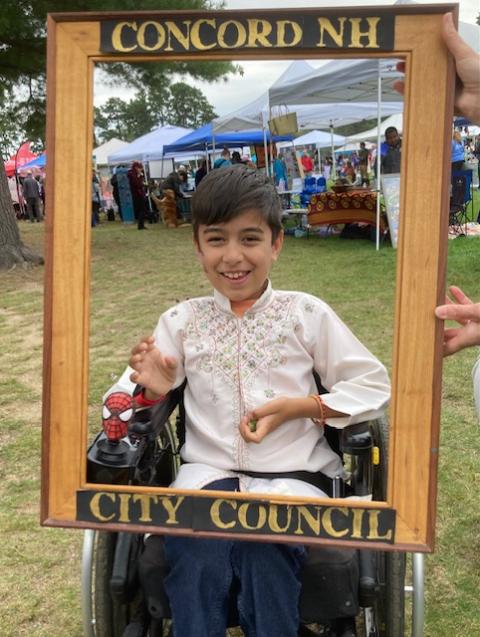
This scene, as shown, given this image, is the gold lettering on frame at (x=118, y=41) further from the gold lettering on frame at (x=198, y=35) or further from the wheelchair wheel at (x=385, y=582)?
the wheelchair wheel at (x=385, y=582)

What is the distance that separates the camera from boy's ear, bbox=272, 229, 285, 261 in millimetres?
1818

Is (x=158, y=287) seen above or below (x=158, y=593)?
above

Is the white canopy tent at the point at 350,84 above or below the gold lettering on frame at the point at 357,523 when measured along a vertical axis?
above

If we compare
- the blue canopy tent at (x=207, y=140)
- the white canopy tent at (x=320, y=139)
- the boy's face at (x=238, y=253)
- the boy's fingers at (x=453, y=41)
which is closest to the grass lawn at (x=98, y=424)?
the boy's face at (x=238, y=253)

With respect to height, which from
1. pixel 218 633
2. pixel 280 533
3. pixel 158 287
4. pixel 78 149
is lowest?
pixel 218 633

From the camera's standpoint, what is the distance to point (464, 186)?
5.65 meters

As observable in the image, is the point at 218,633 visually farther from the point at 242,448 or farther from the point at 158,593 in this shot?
the point at 242,448

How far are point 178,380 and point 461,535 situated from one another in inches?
58.2

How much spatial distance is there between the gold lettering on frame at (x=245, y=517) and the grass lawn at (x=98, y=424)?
440 millimetres

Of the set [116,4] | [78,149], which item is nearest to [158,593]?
[78,149]

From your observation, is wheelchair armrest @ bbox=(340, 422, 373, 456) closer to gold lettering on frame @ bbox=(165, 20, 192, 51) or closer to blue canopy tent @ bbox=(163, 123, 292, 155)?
gold lettering on frame @ bbox=(165, 20, 192, 51)

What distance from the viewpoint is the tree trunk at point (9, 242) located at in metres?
8.56

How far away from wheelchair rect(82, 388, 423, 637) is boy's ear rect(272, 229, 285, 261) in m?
0.50

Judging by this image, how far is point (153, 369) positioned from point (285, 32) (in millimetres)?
898
